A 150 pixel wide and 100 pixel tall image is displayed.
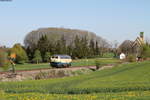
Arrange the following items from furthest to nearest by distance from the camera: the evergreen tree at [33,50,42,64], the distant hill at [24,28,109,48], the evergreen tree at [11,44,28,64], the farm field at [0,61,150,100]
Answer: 1. the distant hill at [24,28,109,48]
2. the evergreen tree at [33,50,42,64]
3. the evergreen tree at [11,44,28,64]
4. the farm field at [0,61,150,100]

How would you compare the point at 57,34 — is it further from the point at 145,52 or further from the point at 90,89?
the point at 90,89

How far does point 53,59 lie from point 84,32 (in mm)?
102571

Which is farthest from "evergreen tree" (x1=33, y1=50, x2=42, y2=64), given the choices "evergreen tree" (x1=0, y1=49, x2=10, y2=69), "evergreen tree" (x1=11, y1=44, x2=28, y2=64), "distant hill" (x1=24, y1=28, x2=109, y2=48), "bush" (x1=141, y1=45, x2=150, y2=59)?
"distant hill" (x1=24, y1=28, x2=109, y2=48)

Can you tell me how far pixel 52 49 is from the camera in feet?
294

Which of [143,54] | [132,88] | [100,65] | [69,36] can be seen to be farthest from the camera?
[69,36]

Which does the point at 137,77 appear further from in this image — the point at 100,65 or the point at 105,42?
the point at 105,42

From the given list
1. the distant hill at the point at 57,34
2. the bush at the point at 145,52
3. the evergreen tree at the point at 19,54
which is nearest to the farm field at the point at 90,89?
the bush at the point at 145,52

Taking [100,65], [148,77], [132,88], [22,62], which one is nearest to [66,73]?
[100,65]

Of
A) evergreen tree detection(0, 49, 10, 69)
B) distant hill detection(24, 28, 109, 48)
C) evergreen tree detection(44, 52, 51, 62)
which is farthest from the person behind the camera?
distant hill detection(24, 28, 109, 48)

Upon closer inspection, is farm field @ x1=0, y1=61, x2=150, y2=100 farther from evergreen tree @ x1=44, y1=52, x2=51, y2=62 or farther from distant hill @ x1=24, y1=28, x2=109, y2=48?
distant hill @ x1=24, y1=28, x2=109, y2=48

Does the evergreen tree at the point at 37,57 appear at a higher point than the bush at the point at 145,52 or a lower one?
lower

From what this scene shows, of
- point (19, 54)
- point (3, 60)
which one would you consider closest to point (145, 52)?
point (19, 54)

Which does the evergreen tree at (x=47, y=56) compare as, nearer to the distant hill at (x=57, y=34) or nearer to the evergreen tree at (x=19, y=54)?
the evergreen tree at (x=19, y=54)

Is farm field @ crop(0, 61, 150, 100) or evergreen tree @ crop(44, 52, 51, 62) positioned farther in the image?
evergreen tree @ crop(44, 52, 51, 62)
